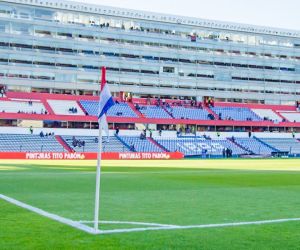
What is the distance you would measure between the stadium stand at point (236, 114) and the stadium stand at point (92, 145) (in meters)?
23.6

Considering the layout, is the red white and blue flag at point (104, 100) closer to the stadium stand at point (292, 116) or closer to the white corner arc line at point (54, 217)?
the white corner arc line at point (54, 217)

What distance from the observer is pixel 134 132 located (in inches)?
2874

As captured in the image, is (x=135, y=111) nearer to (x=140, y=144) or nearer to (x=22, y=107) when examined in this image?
(x=140, y=144)

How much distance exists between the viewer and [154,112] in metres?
79.5

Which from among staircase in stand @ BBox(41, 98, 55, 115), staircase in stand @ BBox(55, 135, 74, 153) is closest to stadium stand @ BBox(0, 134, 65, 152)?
staircase in stand @ BBox(55, 135, 74, 153)

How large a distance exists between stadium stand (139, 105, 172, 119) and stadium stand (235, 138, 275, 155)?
11.3 meters

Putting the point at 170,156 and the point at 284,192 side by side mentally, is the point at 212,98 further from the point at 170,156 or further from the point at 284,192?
the point at 284,192

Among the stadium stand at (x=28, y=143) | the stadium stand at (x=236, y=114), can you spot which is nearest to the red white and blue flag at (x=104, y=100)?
the stadium stand at (x=28, y=143)

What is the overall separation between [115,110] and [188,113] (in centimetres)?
1259

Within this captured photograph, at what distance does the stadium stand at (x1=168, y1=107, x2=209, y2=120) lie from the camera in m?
80.6

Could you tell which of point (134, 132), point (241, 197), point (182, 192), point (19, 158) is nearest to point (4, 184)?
point (182, 192)

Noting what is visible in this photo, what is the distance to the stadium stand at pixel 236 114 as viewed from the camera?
279 ft

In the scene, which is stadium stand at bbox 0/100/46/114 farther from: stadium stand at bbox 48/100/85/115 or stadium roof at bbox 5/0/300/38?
stadium roof at bbox 5/0/300/38

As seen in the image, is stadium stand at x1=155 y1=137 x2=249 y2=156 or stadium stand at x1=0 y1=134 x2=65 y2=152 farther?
stadium stand at x1=155 y1=137 x2=249 y2=156
